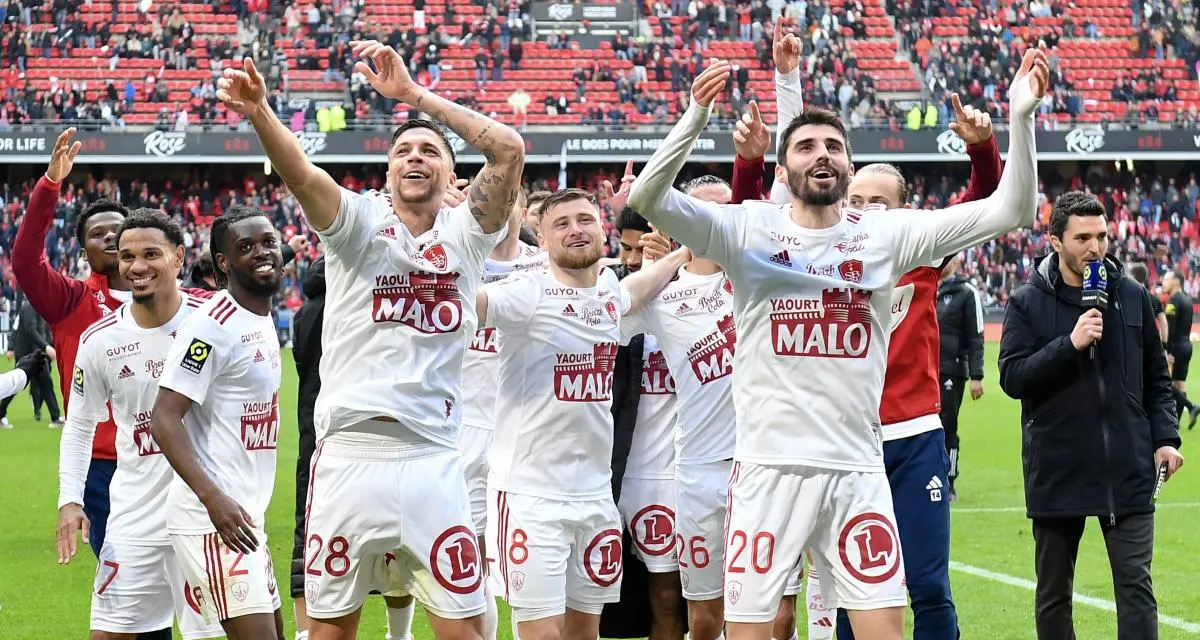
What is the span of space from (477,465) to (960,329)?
5.84 m

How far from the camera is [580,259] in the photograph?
20.6 ft

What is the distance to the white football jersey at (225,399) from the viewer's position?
5594mm

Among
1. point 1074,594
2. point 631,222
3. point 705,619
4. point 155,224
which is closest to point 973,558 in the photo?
point 1074,594

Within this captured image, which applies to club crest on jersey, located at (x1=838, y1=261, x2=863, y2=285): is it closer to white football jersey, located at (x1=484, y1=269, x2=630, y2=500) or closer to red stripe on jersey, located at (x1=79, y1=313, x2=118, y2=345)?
white football jersey, located at (x1=484, y1=269, x2=630, y2=500)

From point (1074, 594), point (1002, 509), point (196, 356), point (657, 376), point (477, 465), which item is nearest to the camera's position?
point (196, 356)

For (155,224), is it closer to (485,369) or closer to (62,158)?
(62,158)

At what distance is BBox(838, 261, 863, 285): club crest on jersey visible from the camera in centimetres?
521

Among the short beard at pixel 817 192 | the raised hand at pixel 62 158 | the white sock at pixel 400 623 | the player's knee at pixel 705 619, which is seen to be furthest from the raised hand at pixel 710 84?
the raised hand at pixel 62 158

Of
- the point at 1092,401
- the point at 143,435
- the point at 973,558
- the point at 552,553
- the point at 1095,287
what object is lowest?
the point at 973,558

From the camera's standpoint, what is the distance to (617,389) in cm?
691

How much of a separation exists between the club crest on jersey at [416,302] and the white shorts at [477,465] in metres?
2.11

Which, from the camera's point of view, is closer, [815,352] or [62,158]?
[815,352]

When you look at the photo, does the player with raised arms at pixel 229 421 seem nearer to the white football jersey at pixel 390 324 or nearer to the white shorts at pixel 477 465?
the white football jersey at pixel 390 324

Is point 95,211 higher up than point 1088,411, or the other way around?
point 95,211
